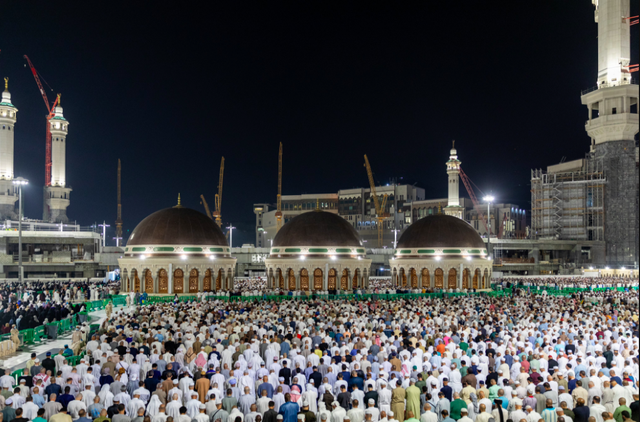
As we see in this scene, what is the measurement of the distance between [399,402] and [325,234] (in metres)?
34.1

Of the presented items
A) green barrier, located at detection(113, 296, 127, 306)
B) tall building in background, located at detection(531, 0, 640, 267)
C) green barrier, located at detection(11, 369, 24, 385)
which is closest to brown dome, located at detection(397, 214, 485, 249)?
green barrier, located at detection(113, 296, 127, 306)

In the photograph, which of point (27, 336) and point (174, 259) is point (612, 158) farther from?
point (27, 336)

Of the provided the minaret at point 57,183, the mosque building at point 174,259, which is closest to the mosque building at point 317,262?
the mosque building at point 174,259

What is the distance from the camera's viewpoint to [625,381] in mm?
11766

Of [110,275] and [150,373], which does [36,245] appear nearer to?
[110,275]

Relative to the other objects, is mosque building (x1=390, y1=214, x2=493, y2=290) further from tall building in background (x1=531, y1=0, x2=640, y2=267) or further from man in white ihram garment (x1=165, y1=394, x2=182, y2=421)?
tall building in background (x1=531, y1=0, x2=640, y2=267)

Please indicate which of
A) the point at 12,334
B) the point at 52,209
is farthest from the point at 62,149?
the point at 12,334

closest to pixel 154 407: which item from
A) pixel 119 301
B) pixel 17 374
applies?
pixel 17 374

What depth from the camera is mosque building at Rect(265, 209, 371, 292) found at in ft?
147

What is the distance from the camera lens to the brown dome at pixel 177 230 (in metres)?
42.0

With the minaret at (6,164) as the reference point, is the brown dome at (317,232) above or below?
below

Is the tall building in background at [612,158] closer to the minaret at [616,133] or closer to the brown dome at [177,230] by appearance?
the minaret at [616,133]

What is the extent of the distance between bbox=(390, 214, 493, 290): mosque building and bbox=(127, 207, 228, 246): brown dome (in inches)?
648

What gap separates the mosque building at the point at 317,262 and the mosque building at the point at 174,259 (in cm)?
431
